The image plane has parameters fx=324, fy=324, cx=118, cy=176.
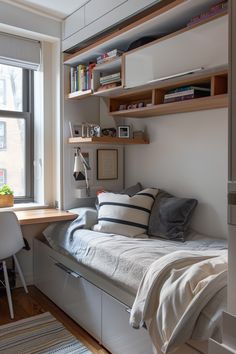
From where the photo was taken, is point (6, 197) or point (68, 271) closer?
point (68, 271)

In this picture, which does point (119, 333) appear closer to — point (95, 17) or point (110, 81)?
point (110, 81)

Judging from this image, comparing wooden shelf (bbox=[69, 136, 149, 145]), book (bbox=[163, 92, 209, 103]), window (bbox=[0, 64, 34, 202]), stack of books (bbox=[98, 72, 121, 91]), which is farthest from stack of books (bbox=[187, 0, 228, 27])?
window (bbox=[0, 64, 34, 202])

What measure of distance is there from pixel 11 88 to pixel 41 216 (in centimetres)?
135

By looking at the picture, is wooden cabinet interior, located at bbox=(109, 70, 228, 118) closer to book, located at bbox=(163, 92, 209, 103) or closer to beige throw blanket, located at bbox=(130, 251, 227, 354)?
A: book, located at bbox=(163, 92, 209, 103)

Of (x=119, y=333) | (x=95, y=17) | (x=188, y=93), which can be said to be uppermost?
(x=95, y=17)

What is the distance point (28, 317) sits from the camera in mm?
2387

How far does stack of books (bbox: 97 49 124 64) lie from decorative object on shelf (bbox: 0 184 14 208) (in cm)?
140

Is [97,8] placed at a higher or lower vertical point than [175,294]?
higher

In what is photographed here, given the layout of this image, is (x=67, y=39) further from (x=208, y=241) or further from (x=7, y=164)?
(x=208, y=241)

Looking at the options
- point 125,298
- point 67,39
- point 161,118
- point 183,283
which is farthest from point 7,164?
point 183,283

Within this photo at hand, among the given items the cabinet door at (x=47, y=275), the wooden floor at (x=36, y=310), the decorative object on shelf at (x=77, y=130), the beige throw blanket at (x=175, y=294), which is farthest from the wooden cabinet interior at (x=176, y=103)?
the wooden floor at (x=36, y=310)

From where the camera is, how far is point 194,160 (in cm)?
248

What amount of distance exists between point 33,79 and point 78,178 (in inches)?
43.2

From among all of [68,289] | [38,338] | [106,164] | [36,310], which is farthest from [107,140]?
[38,338]
